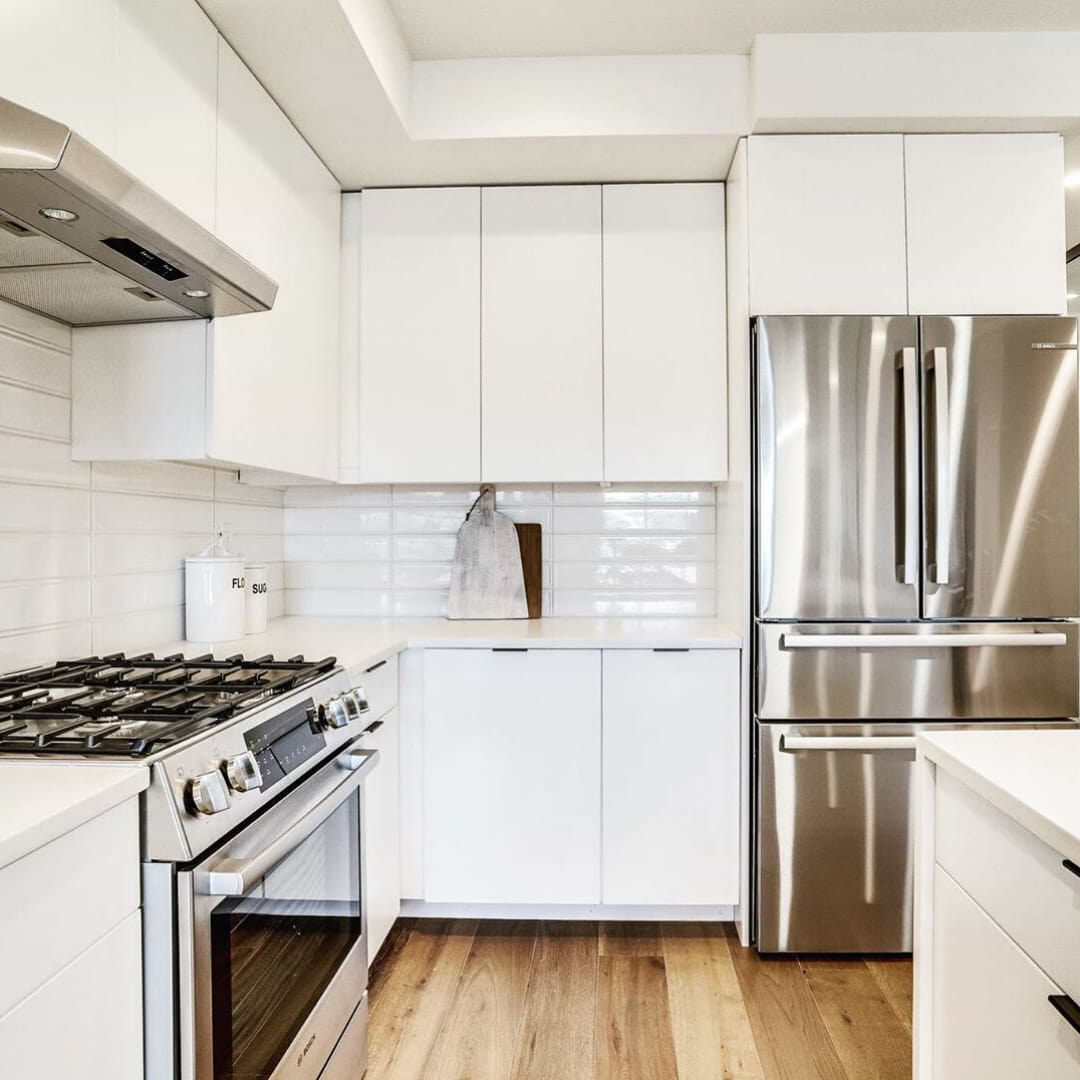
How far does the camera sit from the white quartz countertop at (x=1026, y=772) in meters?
0.93

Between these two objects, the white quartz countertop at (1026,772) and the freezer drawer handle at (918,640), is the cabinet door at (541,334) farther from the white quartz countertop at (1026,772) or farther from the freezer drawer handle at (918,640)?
the white quartz countertop at (1026,772)

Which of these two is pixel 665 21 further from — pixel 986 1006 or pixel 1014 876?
pixel 986 1006

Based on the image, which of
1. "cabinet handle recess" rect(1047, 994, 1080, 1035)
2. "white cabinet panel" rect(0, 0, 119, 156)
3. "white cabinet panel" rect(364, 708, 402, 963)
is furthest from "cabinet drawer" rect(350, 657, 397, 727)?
"cabinet handle recess" rect(1047, 994, 1080, 1035)

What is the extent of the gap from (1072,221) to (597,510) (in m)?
1.99

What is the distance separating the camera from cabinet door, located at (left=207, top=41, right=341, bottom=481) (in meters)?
1.83

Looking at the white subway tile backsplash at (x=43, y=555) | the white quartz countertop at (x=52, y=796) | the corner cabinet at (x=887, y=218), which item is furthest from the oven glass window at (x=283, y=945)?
the corner cabinet at (x=887, y=218)

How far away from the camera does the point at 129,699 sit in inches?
53.9

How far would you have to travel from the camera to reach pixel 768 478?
224cm

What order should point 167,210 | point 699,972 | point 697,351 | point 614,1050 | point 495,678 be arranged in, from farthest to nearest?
point 697,351
point 495,678
point 699,972
point 614,1050
point 167,210

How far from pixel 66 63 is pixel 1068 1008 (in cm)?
189

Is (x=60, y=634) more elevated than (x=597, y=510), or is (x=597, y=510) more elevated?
(x=597, y=510)

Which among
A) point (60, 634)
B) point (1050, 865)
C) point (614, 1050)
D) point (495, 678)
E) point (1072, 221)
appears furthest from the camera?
point (1072, 221)

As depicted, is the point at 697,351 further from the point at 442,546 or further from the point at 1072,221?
the point at 1072,221

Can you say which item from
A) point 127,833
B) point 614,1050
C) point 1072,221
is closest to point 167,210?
point 127,833
